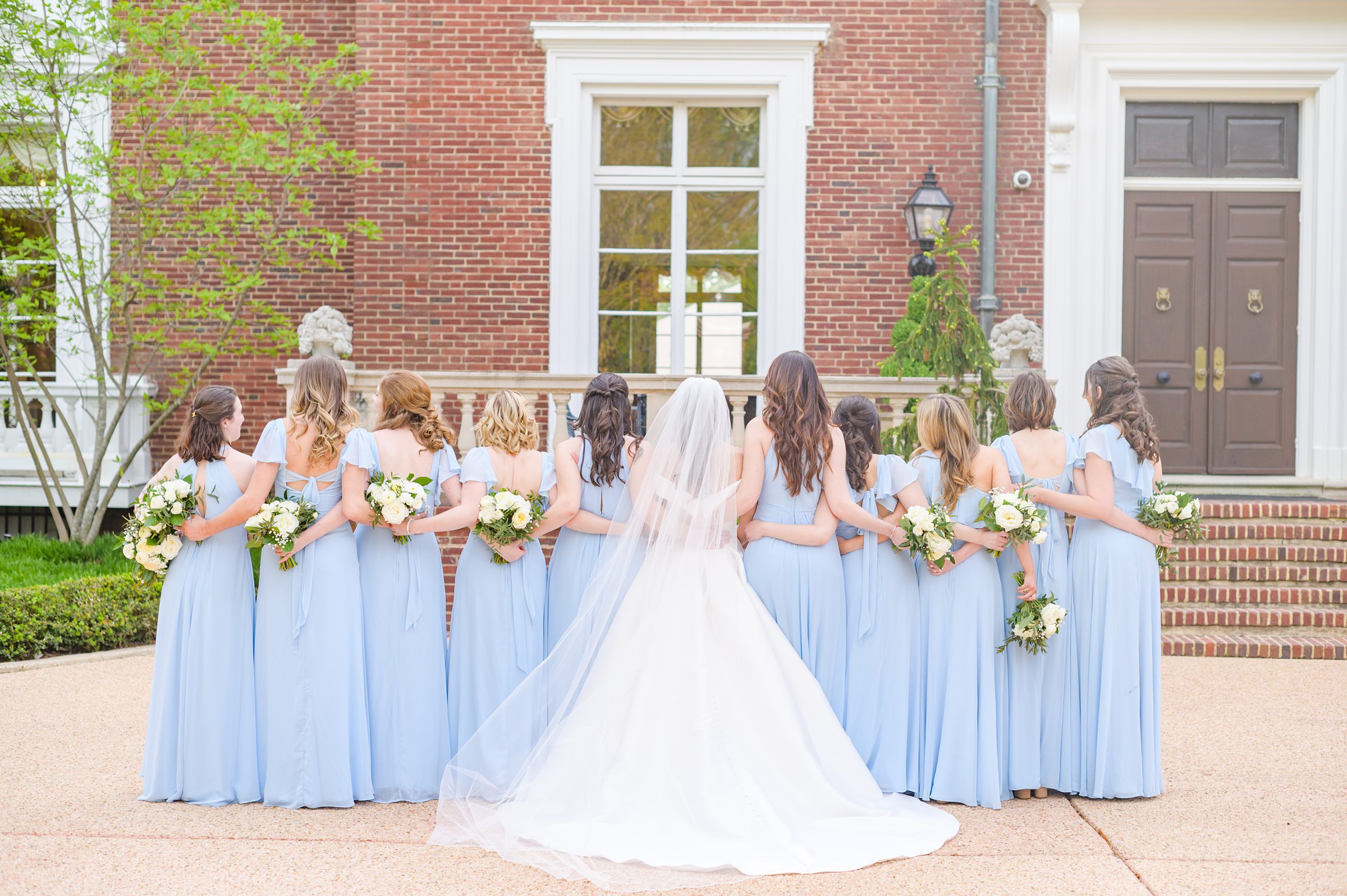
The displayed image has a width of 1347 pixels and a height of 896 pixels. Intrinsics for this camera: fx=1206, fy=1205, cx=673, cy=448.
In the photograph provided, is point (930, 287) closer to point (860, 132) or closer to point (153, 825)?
point (860, 132)

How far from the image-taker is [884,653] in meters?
4.75

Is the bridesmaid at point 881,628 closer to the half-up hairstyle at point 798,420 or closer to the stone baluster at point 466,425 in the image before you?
the half-up hairstyle at point 798,420

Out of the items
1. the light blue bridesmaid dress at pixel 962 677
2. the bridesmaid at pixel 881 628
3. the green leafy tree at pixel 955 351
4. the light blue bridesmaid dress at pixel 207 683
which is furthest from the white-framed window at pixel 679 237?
the light blue bridesmaid dress at pixel 207 683

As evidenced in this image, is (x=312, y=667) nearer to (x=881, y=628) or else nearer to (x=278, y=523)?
(x=278, y=523)

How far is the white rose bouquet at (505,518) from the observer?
15.1ft

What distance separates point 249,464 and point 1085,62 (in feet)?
26.6

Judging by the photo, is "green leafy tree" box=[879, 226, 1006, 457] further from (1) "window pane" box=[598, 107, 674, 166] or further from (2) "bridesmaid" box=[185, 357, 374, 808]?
(2) "bridesmaid" box=[185, 357, 374, 808]

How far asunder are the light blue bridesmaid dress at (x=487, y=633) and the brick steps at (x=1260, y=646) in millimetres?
4743

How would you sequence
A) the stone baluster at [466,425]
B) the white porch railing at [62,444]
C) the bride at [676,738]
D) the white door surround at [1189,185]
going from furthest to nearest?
the white porch railing at [62,444], the white door surround at [1189,185], the stone baluster at [466,425], the bride at [676,738]

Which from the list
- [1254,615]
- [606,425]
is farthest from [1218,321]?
[606,425]

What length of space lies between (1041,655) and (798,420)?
4.60 feet

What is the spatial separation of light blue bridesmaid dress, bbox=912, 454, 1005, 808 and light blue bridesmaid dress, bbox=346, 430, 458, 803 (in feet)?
6.23

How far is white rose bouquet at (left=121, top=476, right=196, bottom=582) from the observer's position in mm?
4543

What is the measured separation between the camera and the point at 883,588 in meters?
4.77
